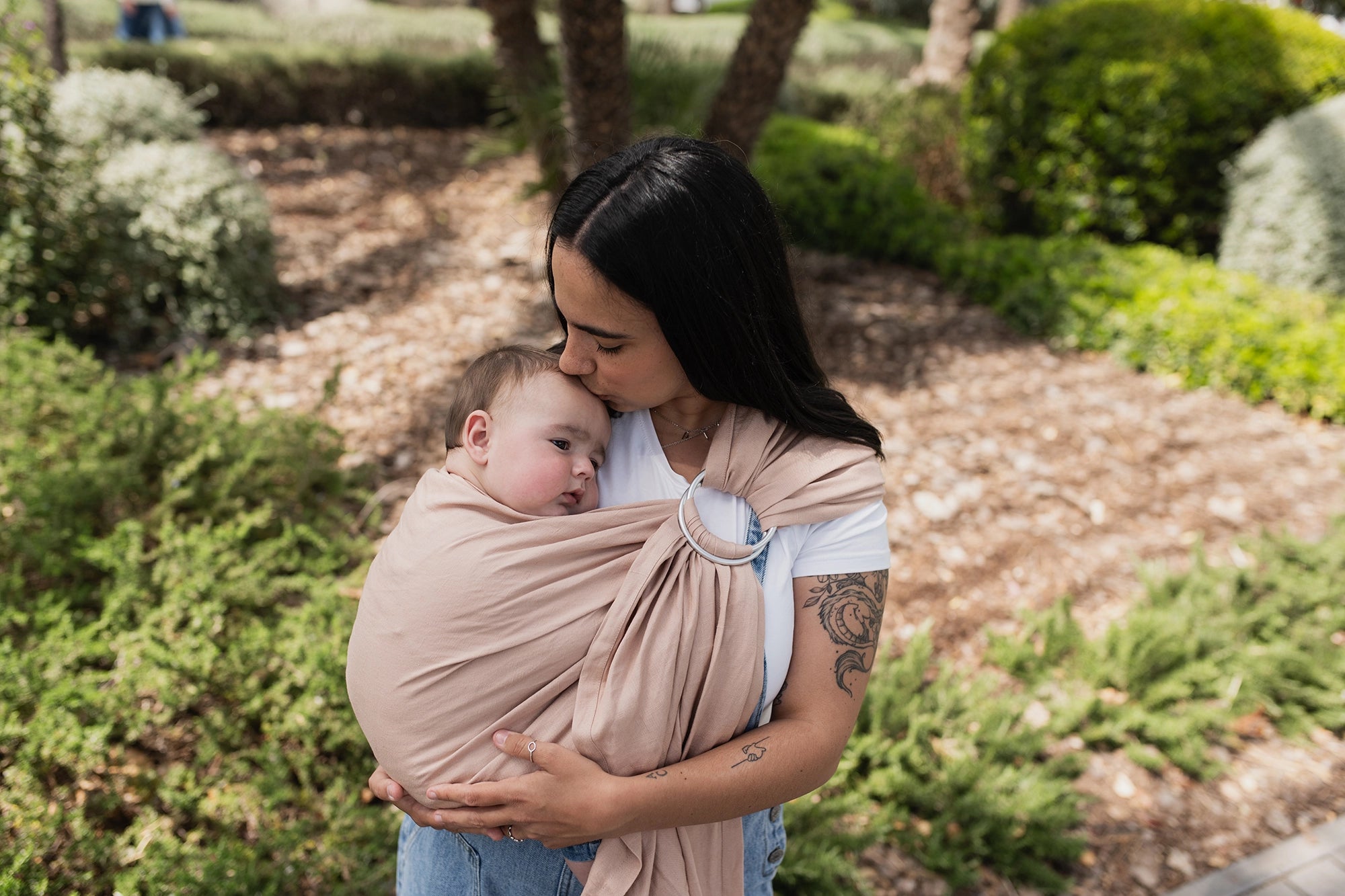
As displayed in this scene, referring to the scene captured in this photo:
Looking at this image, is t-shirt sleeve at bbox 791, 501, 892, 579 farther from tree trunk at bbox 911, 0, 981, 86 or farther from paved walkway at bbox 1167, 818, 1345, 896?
tree trunk at bbox 911, 0, 981, 86

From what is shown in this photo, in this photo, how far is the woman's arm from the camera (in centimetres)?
122

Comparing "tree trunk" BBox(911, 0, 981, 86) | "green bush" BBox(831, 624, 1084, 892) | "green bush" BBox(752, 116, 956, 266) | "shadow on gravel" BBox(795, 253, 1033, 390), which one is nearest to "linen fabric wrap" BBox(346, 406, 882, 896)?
"green bush" BBox(831, 624, 1084, 892)

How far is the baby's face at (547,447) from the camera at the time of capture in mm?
1451

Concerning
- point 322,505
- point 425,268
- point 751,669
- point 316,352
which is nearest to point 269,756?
point 322,505

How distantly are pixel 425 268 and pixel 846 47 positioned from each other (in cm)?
1192

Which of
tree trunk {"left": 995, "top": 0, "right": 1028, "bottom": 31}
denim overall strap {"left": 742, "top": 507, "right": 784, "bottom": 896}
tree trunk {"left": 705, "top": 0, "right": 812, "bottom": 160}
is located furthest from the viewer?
tree trunk {"left": 995, "top": 0, "right": 1028, "bottom": 31}

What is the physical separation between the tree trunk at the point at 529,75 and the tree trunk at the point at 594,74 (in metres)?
1.05

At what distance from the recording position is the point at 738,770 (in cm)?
127

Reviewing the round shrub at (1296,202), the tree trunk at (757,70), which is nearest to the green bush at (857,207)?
the tree trunk at (757,70)

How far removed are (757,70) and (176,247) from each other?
3.50 m

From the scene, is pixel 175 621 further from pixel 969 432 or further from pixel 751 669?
pixel 969 432

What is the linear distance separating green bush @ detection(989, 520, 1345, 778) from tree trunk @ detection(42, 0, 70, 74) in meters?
7.94

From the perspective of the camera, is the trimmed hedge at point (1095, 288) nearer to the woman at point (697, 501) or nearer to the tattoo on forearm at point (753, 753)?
the woman at point (697, 501)

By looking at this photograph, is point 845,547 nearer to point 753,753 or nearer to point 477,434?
point 753,753
